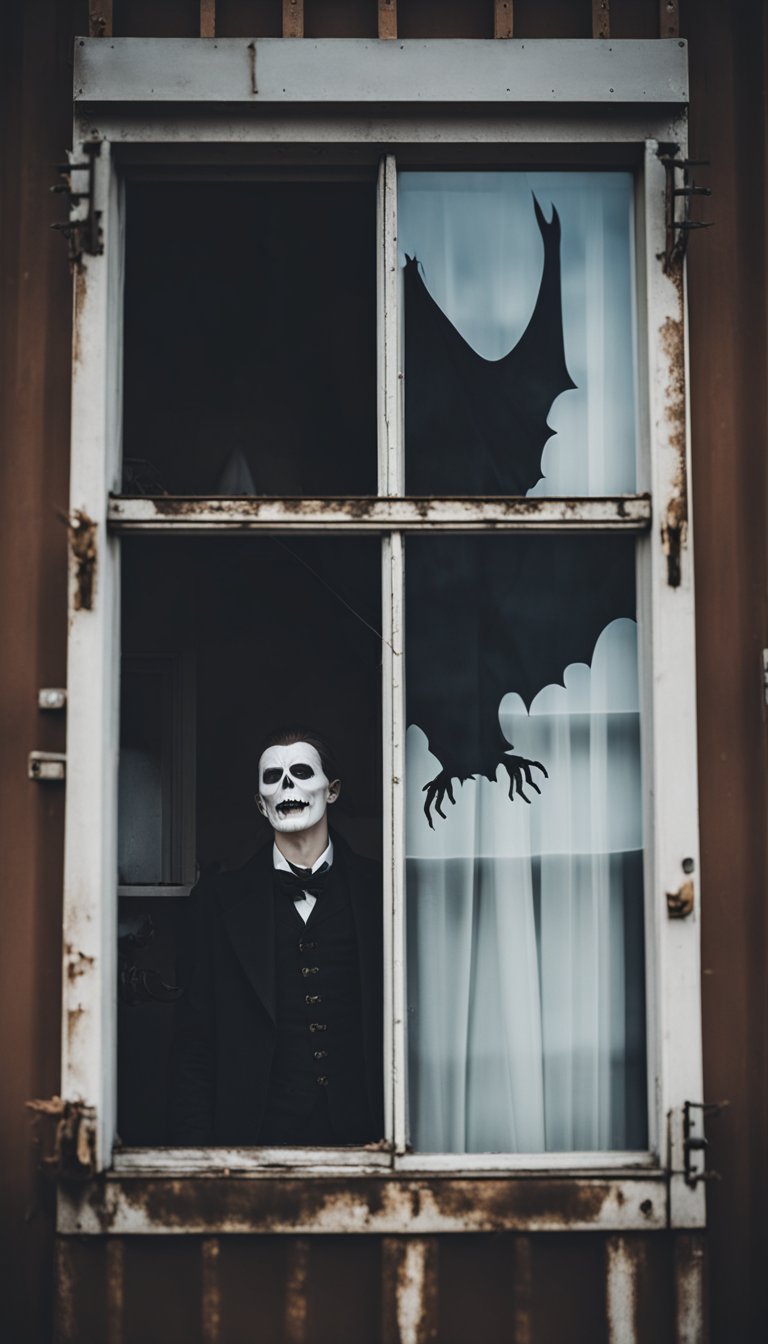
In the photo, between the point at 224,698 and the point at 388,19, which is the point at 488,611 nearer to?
the point at 388,19

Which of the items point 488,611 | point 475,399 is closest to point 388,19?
point 475,399

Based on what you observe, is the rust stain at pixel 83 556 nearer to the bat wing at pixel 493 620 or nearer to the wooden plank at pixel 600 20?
the bat wing at pixel 493 620

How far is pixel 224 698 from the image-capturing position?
5.88 meters

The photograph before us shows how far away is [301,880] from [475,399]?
4.88ft

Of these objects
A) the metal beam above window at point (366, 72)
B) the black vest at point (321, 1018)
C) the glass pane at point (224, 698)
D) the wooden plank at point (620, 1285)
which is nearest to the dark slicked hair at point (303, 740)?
the black vest at point (321, 1018)

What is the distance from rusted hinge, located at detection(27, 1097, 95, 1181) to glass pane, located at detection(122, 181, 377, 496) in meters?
1.71

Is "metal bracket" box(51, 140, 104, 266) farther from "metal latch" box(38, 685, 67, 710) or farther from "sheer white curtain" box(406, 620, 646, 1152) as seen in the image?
"sheer white curtain" box(406, 620, 646, 1152)

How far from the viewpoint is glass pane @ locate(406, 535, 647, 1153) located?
3.35 meters

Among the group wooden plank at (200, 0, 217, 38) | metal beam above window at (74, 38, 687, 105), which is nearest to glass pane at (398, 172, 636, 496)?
metal beam above window at (74, 38, 687, 105)

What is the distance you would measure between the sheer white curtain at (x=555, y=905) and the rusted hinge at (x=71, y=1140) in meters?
0.72

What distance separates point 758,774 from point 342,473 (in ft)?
8.43

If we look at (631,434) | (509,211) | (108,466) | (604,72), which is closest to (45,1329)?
(108,466)

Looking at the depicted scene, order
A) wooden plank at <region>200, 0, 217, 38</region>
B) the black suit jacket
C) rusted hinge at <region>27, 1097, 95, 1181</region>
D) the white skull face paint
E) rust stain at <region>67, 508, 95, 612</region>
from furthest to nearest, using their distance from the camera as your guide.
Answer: the white skull face paint
the black suit jacket
wooden plank at <region>200, 0, 217, 38</region>
rust stain at <region>67, 508, 95, 612</region>
rusted hinge at <region>27, 1097, 95, 1181</region>

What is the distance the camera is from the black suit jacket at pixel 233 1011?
3.84 metres
